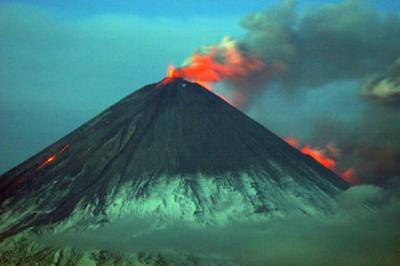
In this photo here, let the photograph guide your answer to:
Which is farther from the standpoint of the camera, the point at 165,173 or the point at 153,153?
the point at 153,153

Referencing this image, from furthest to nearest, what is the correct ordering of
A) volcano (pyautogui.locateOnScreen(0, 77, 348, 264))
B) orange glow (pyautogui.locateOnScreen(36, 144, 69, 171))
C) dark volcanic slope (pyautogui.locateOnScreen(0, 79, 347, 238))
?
orange glow (pyautogui.locateOnScreen(36, 144, 69, 171))
dark volcanic slope (pyautogui.locateOnScreen(0, 79, 347, 238))
volcano (pyautogui.locateOnScreen(0, 77, 348, 264))

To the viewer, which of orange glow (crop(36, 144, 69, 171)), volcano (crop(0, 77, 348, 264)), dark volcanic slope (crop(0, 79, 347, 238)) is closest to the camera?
volcano (crop(0, 77, 348, 264))

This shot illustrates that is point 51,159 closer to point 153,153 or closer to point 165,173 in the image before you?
point 153,153

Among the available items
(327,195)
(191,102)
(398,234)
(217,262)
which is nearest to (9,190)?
(191,102)

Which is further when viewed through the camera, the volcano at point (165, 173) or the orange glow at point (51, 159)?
the orange glow at point (51, 159)

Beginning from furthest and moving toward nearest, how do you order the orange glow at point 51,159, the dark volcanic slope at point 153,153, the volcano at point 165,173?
the orange glow at point 51,159 → the dark volcanic slope at point 153,153 → the volcano at point 165,173

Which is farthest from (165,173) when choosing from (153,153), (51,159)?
(51,159)

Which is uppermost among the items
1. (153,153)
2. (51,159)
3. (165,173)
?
(51,159)
